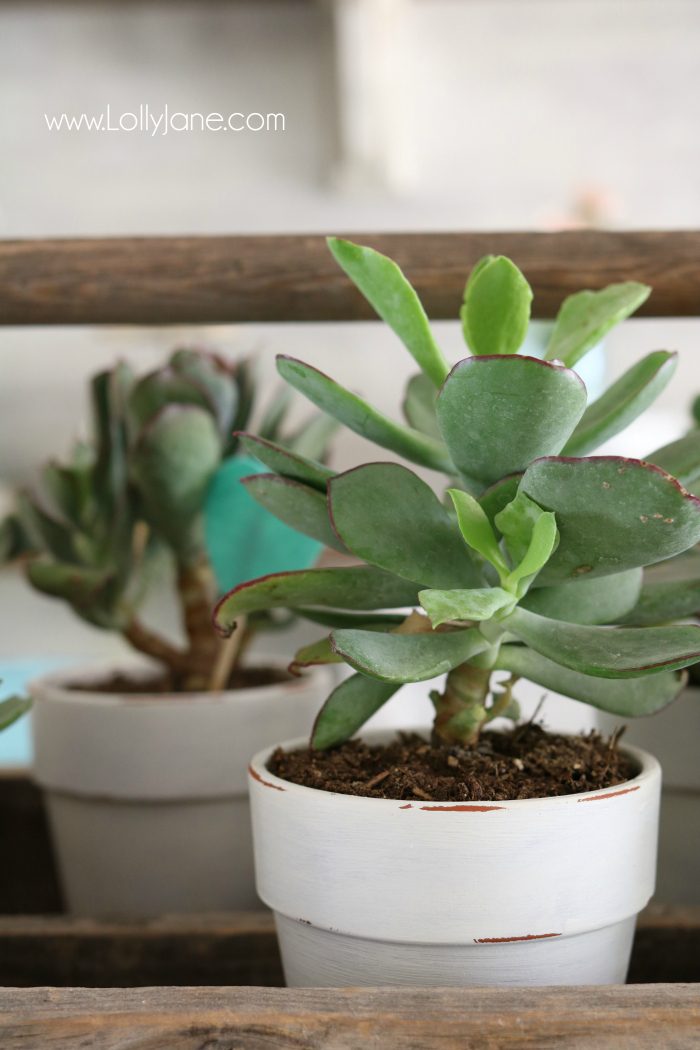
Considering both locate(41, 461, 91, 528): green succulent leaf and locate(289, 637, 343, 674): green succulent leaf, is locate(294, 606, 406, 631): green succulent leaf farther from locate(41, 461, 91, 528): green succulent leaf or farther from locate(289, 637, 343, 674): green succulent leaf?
locate(41, 461, 91, 528): green succulent leaf

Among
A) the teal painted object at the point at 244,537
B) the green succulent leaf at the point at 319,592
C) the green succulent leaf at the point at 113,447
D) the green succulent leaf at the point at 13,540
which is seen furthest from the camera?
the green succulent leaf at the point at 13,540

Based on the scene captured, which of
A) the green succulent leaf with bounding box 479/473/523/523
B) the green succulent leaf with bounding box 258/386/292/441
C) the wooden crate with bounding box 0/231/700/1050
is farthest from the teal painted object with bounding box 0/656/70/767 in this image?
the green succulent leaf with bounding box 479/473/523/523

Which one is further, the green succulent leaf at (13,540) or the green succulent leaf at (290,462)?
the green succulent leaf at (13,540)

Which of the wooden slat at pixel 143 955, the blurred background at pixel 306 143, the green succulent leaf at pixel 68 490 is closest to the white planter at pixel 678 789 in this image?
the wooden slat at pixel 143 955

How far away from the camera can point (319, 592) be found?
44cm

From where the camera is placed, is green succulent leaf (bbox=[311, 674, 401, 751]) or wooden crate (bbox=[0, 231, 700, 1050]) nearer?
wooden crate (bbox=[0, 231, 700, 1050])

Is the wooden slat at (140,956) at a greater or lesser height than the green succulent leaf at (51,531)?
lesser

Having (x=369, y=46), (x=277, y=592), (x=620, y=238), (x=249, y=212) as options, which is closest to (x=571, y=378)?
(x=277, y=592)

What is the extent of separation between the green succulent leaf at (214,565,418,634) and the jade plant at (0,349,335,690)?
188 mm

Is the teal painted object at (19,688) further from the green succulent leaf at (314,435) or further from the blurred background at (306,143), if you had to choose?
the green succulent leaf at (314,435)

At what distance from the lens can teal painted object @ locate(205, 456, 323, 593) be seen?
0.64 m

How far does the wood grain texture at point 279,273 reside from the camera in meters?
0.58

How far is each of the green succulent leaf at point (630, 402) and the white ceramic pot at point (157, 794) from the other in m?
0.34

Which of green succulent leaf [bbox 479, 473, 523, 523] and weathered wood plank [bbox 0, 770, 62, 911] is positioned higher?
green succulent leaf [bbox 479, 473, 523, 523]
